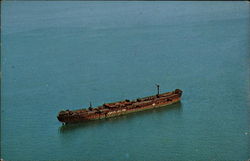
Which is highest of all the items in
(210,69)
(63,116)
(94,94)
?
(210,69)

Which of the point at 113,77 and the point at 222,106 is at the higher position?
the point at 113,77

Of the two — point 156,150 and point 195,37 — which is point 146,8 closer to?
point 195,37

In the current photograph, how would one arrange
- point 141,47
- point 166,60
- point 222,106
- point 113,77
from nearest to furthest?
point 222,106, point 113,77, point 166,60, point 141,47

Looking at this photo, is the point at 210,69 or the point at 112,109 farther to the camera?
the point at 210,69

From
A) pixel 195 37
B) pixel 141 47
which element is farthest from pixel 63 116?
pixel 195 37

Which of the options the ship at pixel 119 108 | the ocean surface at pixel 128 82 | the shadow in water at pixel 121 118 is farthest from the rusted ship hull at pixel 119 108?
the ocean surface at pixel 128 82

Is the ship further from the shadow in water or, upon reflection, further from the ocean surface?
the ocean surface

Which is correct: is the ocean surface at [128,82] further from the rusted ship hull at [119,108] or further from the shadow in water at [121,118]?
the rusted ship hull at [119,108]
